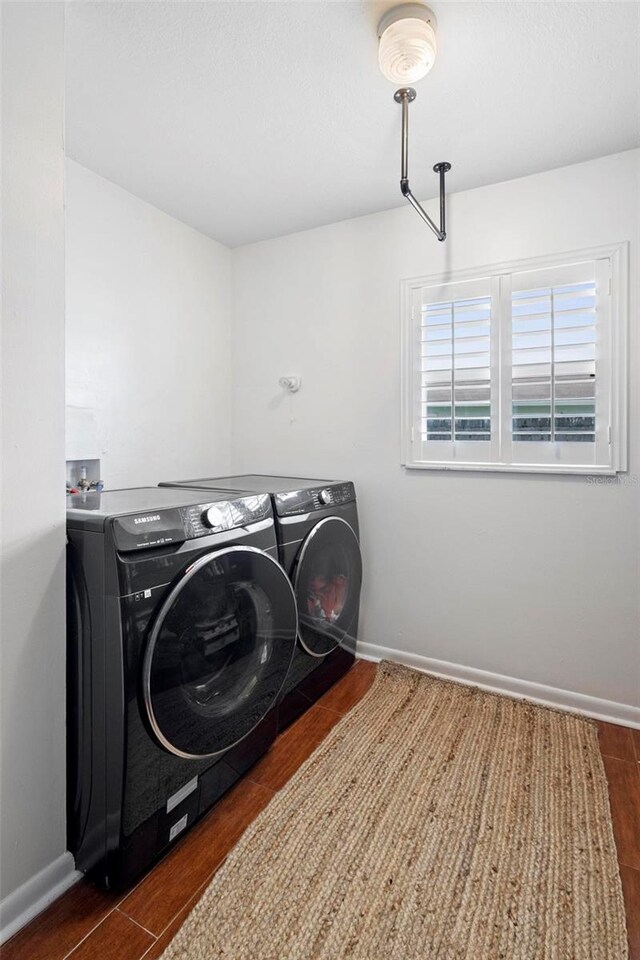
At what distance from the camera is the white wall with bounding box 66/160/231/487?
76.2 inches

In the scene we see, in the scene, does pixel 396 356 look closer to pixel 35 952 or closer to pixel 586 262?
pixel 586 262

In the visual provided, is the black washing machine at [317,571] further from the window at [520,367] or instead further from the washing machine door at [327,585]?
the window at [520,367]

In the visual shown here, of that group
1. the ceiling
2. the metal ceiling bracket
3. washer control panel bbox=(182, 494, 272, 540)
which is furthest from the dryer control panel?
the ceiling

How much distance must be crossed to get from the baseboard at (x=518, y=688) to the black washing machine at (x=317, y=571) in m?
0.21

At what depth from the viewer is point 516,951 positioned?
1.06 m

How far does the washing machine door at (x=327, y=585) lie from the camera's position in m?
1.88

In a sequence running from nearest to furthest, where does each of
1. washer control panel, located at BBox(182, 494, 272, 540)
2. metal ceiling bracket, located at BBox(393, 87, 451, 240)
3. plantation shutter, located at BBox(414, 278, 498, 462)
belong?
washer control panel, located at BBox(182, 494, 272, 540) → metal ceiling bracket, located at BBox(393, 87, 451, 240) → plantation shutter, located at BBox(414, 278, 498, 462)

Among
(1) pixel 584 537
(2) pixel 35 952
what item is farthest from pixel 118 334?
(1) pixel 584 537

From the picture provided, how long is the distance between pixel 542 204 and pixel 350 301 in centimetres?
91

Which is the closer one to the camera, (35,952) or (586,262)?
(35,952)

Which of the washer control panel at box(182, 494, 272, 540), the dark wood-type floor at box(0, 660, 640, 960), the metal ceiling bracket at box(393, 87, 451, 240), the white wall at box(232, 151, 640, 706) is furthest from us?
the white wall at box(232, 151, 640, 706)

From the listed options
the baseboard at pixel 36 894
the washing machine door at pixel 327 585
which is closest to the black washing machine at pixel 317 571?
the washing machine door at pixel 327 585

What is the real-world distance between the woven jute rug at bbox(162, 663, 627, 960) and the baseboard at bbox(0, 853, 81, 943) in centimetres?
36

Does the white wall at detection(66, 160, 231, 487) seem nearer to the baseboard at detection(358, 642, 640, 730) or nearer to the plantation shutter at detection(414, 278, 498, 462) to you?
the plantation shutter at detection(414, 278, 498, 462)
